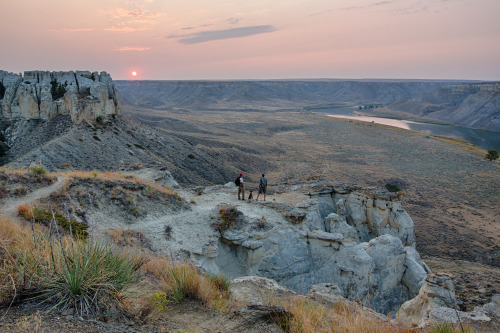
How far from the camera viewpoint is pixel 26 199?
12.1 meters

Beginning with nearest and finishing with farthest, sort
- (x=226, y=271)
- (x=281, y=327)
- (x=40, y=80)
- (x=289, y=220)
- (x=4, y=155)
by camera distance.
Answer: (x=281, y=327), (x=226, y=271), (x=289, y=220), (x=4, y=155), (x=40, y=80)

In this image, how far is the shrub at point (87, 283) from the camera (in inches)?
158

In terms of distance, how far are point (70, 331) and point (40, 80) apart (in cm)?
3838

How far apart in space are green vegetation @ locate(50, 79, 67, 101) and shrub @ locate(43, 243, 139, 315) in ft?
113

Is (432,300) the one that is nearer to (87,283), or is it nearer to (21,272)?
(87,283)

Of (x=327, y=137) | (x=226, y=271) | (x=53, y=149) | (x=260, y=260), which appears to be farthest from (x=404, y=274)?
(x=327, y=137)

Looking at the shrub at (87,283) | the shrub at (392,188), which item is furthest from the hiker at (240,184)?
the shrub at (392,188)

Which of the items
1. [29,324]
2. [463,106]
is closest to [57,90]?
[29,324]

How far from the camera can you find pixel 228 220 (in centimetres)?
1456

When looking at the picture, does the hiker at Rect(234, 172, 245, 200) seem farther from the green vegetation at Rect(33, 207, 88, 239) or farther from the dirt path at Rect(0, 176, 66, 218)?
the dirt path at Rect(0, 176, 66, 218)

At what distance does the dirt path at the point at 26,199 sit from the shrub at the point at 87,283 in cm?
787

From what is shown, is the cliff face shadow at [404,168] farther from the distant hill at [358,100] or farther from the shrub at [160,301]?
the distant hill at [358,100]

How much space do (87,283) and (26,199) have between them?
10.1m

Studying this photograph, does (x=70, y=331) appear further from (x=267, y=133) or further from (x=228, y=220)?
(x=267, y=133)
